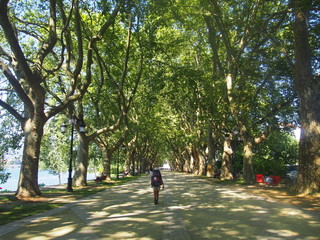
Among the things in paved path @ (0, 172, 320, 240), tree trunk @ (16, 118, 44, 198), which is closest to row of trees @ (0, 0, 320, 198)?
tree trunk @ (16, 118, 44, 198)

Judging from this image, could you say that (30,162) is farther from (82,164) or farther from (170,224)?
(82,164)

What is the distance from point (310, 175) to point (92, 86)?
18.5 meters

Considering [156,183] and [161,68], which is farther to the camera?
[161,68]

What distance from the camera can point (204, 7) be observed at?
53.8 ft

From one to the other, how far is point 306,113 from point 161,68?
1020 cm

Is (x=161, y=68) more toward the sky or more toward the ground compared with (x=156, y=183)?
more toward the sky

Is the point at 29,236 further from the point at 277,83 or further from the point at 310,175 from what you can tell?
the point at 277,83

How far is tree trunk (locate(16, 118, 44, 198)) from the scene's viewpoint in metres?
12.8

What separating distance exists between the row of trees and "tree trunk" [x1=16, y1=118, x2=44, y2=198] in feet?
0.15

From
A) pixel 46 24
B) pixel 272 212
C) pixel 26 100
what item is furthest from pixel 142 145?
pixel 272 212

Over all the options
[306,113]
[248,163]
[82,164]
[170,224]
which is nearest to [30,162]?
[170,224]

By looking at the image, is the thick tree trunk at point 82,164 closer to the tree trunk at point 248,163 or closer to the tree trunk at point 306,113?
the tree trunk at point 248,163

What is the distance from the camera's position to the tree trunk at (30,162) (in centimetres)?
1284

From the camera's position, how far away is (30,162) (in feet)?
42.8
